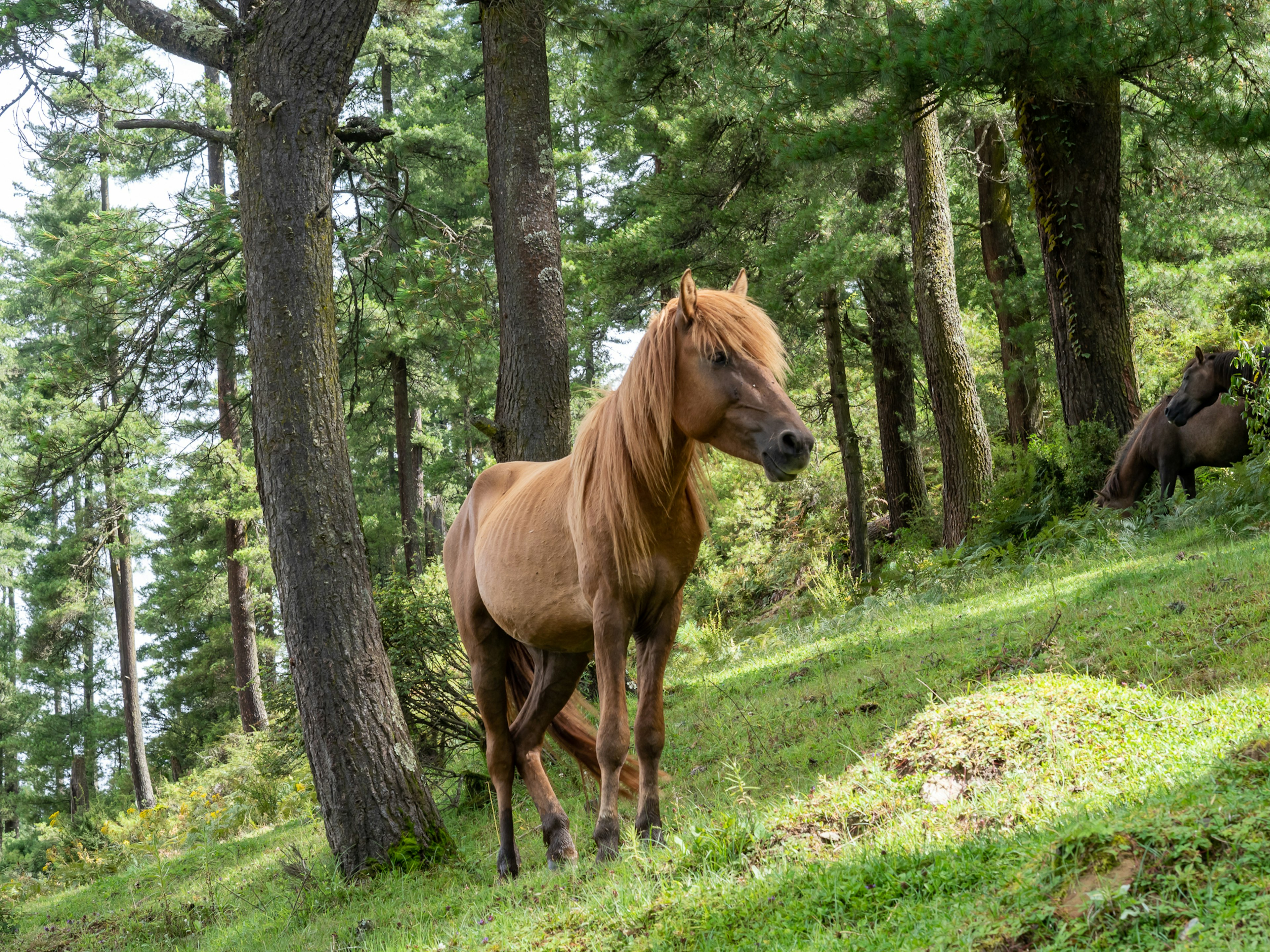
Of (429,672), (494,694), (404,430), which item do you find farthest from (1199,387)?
(404,430)

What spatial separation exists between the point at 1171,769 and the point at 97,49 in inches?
423

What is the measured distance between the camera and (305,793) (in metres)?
11.8

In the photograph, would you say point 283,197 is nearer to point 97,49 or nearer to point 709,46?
point 97,49

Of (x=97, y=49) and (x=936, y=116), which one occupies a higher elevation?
(x=97, y=49)

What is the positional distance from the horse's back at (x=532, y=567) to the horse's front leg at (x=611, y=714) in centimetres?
36

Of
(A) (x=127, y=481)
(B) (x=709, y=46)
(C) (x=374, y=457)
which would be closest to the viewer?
(B) (x=709, y=46)

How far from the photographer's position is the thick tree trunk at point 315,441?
5480 millimetres

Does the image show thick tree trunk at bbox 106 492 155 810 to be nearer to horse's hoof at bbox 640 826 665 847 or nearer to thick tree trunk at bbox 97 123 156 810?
thick tree trunk at bbox 97 123 156 810

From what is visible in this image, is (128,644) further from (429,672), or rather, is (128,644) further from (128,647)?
(429,672)

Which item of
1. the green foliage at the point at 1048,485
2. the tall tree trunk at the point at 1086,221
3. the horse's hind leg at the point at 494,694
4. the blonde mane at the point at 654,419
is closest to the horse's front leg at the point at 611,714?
the blonde mane at the point at 654,419

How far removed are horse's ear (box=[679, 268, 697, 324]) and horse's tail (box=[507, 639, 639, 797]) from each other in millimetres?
2403

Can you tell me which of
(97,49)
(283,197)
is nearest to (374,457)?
(97,49)

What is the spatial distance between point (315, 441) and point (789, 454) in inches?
131

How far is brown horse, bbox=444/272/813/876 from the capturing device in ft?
13.4
